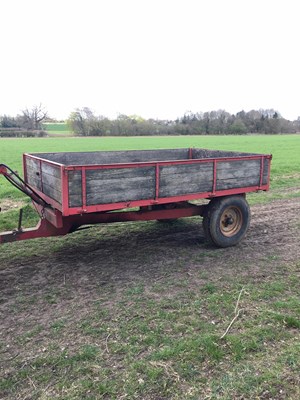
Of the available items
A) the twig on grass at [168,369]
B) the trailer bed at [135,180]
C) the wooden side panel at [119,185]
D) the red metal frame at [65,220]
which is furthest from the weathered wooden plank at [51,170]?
the twig on grass at [168,369]

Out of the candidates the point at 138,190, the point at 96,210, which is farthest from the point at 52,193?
the point at 138,190

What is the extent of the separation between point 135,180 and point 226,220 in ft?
6.50

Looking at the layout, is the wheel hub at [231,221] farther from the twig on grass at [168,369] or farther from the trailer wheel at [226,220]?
the twig on grass at [168,369]

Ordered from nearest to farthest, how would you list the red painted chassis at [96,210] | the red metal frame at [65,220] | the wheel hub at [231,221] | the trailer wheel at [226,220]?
the red painted chassis at [96,210] → the red metal frame at [65,220] → the trailer wheel at [226,220] → the wheel hub at [231,221]

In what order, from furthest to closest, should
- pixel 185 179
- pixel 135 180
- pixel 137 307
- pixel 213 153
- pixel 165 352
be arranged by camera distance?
pixel 213 153 < pixel 185 179 < pixel 135 180 < pixel 137 307 < pixel 165 352

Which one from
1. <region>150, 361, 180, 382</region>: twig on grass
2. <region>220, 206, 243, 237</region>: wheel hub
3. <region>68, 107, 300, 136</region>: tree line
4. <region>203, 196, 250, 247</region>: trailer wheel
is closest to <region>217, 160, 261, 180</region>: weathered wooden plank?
<region>203, 196, 250, 247</region>: trailer wheel

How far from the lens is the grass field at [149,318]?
9.75ft

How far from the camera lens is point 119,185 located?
4.80 meters

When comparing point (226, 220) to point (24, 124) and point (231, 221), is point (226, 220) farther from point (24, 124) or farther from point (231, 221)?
point (24, 124)

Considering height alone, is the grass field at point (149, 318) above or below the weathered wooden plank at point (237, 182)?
below

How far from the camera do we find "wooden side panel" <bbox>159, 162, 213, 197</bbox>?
521 centimetres

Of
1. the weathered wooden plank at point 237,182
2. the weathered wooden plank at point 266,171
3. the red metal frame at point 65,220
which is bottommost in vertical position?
the red metal frame at point 65,220

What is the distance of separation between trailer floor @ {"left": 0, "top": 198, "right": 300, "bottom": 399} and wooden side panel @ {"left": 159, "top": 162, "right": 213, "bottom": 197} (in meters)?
1.02

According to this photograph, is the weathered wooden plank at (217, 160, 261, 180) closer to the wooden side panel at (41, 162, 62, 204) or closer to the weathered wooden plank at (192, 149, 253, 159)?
the weathered wooden plank at (192, 149, 253, 159)
